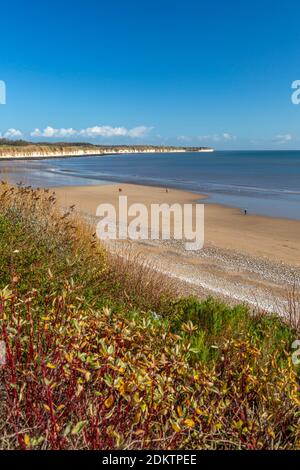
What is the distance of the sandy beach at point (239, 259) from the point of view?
10.4m

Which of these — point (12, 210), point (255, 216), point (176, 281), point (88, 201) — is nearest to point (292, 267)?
point (176, 281)

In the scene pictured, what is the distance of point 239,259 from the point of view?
14102 mm

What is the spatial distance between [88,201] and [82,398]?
27.2 m

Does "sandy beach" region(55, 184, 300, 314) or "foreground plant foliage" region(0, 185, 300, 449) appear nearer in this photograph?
"foreground plant foliage" region(0, 185, 300, 449)

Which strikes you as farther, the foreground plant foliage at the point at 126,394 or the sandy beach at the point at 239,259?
the sandy beach at the point at 239,259

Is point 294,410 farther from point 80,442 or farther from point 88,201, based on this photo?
point 88,201

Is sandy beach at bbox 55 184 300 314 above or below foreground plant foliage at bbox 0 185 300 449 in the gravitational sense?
below

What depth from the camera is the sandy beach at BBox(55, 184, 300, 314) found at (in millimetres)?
10430

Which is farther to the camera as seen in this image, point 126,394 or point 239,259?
point 239,259

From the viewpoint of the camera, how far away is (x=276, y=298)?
1014cm

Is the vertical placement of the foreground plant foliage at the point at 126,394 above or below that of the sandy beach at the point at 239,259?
above

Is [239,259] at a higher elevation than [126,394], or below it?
below
